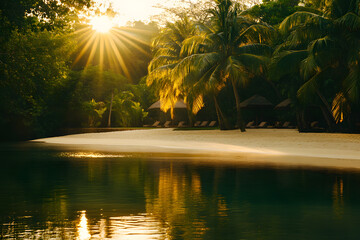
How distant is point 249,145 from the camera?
30125 millimetres

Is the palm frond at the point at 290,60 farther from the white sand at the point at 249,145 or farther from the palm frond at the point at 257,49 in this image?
the palm frond at the point at 257,49

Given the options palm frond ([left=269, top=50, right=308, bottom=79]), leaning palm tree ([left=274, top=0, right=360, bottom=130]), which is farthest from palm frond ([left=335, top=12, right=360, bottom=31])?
palm frond ([left=269, top=50, right=308, bottom=79])

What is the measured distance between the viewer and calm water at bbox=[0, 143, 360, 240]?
7484mm

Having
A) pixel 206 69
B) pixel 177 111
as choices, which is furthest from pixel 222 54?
pixel 177 111

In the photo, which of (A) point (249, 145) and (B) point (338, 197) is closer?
(B) point (338, 197)

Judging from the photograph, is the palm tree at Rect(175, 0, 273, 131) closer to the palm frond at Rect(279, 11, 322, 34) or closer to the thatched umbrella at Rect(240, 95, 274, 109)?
the thatched umbrella at Rect(240, 95, 274, 109)

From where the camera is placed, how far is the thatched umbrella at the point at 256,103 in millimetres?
42725

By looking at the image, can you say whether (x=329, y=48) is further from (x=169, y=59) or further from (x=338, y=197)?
(x=338, y=197)

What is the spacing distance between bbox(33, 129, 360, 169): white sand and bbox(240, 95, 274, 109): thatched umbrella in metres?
5.02

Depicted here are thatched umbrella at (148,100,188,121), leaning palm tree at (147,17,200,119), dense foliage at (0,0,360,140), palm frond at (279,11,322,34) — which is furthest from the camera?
thatched umbrella at (148,100,188,121)

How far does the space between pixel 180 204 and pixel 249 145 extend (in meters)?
20.4

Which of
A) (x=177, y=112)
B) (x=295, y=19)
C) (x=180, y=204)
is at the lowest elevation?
(x=180, y=204)

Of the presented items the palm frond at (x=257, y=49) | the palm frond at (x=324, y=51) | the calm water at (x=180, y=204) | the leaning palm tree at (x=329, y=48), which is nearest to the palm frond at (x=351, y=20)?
the leaning palm tree at (x=329, y=48)

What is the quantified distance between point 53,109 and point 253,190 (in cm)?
4088
